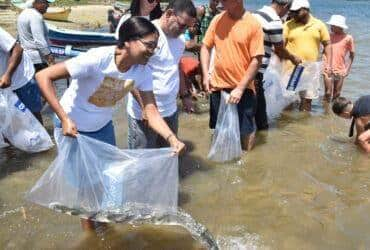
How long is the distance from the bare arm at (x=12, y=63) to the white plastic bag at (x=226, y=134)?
197 cm

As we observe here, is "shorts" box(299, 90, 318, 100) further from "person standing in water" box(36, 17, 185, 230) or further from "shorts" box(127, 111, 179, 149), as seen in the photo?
"person standing in water" box(36, 17, 185, 230)

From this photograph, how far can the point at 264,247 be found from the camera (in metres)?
3.29

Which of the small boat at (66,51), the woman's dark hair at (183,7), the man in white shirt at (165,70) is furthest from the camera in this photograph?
the small boat at (66,51)

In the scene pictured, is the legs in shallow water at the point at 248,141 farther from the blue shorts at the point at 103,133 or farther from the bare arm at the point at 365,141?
the blue shorts at the point at 103,133

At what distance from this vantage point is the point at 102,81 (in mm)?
2912

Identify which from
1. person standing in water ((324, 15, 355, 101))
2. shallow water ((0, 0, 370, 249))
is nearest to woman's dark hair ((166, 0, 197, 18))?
shallow water ((0, 0, 370, 249))

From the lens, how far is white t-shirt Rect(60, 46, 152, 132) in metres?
2.81

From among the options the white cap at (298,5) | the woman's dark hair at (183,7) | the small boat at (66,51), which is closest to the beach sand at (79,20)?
the small boat at (66,51)

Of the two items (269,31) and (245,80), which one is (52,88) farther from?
(269,31)

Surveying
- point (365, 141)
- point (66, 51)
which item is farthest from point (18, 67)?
point (66, 51)

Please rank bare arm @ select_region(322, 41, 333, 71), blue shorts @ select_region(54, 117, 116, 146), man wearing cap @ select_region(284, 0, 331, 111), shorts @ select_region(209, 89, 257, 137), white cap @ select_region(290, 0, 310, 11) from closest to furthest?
1. blue shorts @ select_region(54, 117, 116, 146)
2. shorts @ select_region(209, 89, 257, 137)
3. white cap @ select_region(290, 0, 310, 11)
4. man wearing cap @ select_region(284, 0, 331, 111)
5. bare arm @ select_region(322, 41, 333, 71)

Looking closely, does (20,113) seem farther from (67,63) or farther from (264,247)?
(264,247)

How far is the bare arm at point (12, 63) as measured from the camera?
4516 millimetres

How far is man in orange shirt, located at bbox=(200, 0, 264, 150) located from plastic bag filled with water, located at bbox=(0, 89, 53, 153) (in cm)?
178
